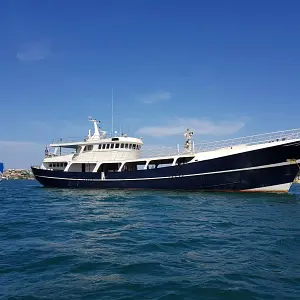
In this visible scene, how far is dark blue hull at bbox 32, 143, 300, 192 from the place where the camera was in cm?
2680

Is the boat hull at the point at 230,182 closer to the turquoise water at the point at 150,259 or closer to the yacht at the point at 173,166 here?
the yacht at the point at 173,166

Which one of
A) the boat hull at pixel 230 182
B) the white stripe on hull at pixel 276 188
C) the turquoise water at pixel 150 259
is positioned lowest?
the turquoise water at pixel 150 259

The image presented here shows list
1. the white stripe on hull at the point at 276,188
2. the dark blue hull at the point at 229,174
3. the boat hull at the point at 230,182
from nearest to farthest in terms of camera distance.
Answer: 1. the dark blue hull at the point at 229,174
2. the boat hull at the point at 230,182
3. the white stripe on hull at the point at 276,188

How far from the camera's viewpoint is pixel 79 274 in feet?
21.7

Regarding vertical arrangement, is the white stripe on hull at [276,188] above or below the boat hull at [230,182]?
below

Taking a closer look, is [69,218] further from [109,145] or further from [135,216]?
[109,145]

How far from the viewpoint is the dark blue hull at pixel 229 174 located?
26.8m

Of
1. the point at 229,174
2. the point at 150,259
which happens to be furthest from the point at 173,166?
the point at 150,259

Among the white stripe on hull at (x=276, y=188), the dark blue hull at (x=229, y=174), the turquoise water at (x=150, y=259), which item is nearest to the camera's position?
the turquoise water at (x=150, y=259)

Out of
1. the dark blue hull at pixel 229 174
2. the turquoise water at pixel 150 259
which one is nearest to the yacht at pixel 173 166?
the dark blue hull at pixel 229 174

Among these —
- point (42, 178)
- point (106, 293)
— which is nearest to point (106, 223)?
point (106, 293)

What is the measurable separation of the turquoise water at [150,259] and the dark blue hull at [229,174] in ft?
44.8

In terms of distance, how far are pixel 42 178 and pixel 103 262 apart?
34.8 m

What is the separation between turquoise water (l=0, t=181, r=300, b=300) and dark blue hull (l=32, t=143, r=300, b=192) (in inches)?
538
